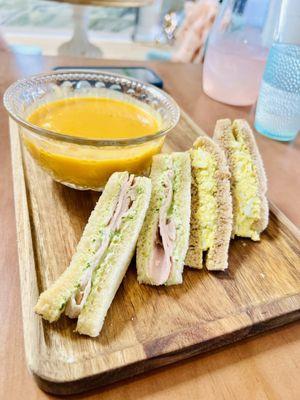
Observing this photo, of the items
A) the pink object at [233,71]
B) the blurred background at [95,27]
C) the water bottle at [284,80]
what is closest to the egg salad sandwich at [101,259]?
the water bottle at [284,80]

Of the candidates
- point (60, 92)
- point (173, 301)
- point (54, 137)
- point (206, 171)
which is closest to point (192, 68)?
point (60, 92)

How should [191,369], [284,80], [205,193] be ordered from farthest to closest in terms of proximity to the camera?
1. [284,80]
2. [205,193]
3. [191,369]

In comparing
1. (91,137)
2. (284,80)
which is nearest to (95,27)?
(284,80)

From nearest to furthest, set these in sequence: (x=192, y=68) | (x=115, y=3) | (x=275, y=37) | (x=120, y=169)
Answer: (x=120, y=169), (x=275, y=37), (x=192, y=68), (x=115, y=3)

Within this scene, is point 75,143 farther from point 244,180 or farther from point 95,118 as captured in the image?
point 244,180

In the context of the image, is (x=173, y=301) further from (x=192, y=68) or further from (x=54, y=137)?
(x=192, y=68)

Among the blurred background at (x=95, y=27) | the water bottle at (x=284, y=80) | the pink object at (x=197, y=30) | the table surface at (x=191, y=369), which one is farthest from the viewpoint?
the blurred background at (x=95, y=27)

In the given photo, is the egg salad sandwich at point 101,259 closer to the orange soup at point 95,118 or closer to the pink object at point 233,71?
the orange soup at point 95,118
